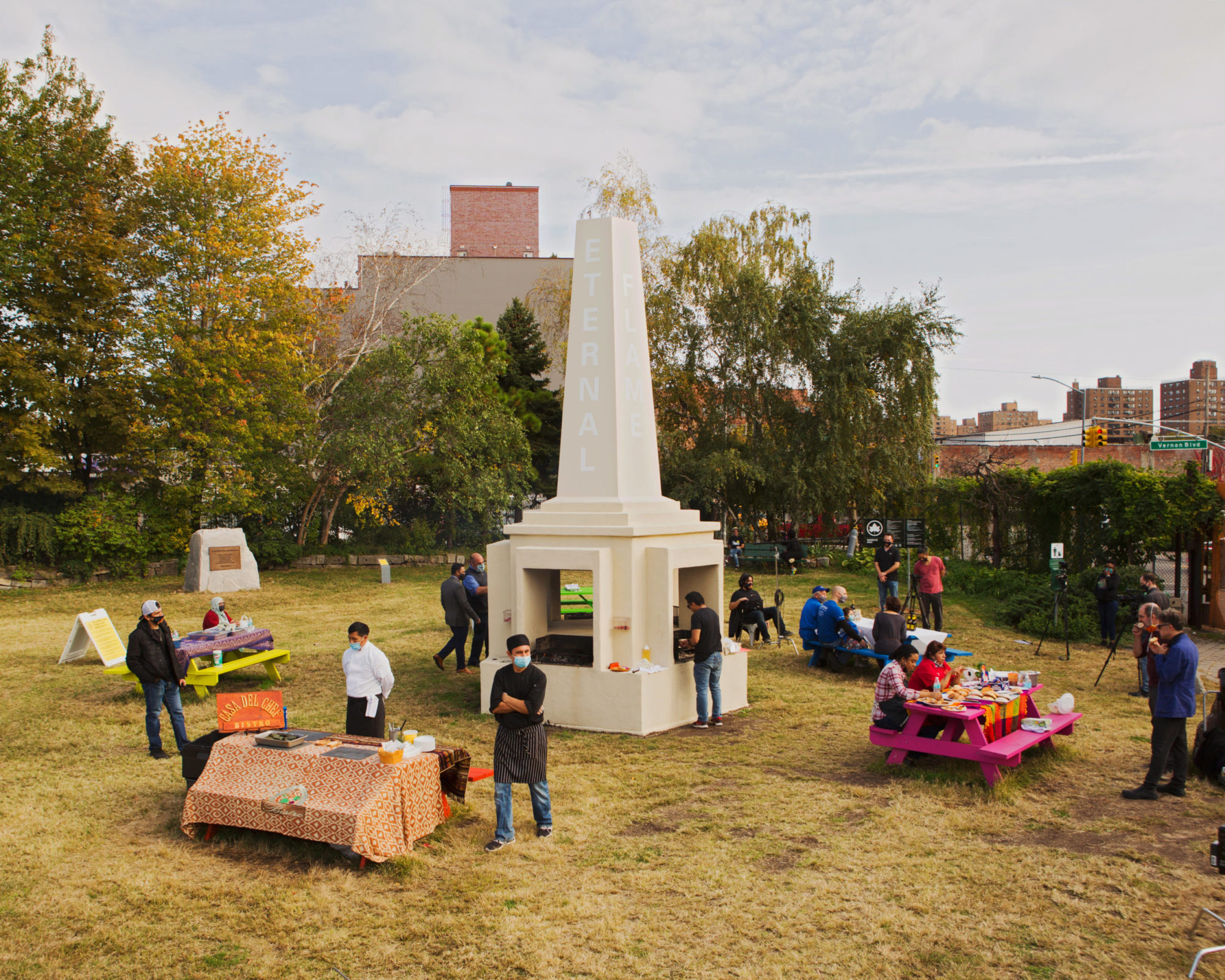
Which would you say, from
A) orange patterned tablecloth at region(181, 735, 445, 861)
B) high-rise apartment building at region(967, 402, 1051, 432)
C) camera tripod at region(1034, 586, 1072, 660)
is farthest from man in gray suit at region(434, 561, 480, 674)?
high-rise apartment building at region(967, 402, 1051, 432)

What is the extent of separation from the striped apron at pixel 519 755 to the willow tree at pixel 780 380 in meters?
20.9

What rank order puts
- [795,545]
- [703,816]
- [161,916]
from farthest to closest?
[795,545] → [703,816] → [161,916]

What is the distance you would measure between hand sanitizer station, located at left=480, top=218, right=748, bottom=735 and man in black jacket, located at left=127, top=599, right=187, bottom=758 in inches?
138

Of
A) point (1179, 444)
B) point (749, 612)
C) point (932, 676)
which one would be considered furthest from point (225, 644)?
point (1179, 444)

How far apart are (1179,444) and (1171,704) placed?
1216 cm

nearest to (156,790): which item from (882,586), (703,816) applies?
(703,816)

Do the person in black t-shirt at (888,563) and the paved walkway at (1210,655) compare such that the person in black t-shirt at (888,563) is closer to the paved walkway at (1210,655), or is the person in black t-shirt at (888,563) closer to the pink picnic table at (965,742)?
the paved walkway at (1210,655)

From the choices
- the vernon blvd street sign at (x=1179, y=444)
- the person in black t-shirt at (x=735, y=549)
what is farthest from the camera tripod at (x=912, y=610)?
the person in black t-shirt at (x=735, y=549)

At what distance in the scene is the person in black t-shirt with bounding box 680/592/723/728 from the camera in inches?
393

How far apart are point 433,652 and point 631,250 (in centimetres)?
769

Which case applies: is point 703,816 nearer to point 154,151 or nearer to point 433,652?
point 433,652

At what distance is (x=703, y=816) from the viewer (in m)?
7.31

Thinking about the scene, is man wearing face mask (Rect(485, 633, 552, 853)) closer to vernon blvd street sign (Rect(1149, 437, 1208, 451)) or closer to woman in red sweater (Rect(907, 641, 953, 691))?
woman in red sweater (Rect(907, 641, 953, 691))

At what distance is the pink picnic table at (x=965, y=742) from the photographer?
778cm
